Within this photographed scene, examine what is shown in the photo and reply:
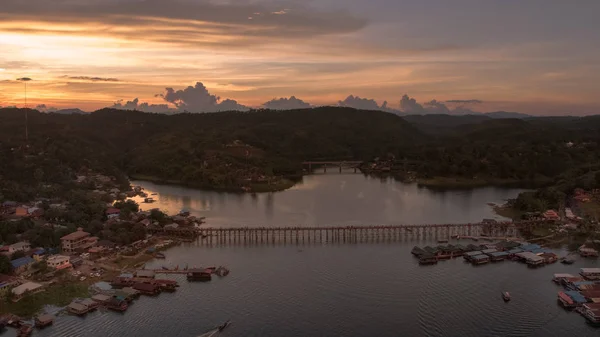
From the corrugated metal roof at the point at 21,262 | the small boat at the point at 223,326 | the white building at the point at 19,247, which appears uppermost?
the white building at the point at 19,247

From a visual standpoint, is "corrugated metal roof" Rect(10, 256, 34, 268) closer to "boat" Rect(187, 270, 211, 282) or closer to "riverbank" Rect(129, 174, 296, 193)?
"boat" Rect(187, 270, 211, 282)

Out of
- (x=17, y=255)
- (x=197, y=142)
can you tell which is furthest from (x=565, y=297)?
(x=197, y=142)

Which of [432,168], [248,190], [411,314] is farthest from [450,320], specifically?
[432,168]

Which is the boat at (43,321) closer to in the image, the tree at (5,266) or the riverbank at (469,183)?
the tree at (5,266)

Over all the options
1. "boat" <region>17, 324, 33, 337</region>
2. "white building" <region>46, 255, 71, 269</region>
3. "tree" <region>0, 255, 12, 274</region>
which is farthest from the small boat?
"tree" <region>0, 255, 12, 274</region>

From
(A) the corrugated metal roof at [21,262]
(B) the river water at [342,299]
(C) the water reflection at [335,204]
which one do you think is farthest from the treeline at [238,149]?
(B) the river water at [342,299]
